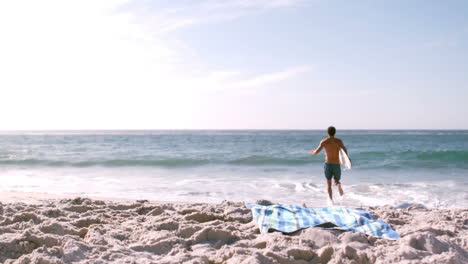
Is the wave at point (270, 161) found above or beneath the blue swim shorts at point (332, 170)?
beneath

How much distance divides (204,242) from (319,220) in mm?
1349

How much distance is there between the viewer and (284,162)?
57.5ft

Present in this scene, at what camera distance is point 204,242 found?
374cm

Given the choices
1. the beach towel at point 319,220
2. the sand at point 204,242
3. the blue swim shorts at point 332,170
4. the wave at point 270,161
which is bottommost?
the wave at point 270,161

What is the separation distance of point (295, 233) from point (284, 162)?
45.1 feet

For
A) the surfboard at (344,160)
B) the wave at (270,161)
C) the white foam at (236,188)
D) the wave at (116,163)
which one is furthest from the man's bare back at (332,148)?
the wave at (116,163)

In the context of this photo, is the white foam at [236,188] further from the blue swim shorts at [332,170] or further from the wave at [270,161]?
the wave at [270,161]

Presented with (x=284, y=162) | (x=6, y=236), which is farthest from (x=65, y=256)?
(x=284, y=162)

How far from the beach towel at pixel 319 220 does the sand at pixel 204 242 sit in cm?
14

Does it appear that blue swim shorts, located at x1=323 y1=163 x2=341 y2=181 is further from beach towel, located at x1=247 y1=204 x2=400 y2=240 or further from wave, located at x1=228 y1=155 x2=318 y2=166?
wave, located at x1=228 y1=155 x2=318 y2=166

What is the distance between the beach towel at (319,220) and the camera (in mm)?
3926

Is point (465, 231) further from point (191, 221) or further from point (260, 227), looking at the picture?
point (191, 221)

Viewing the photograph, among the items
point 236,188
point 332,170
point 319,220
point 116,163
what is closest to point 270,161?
point 116,163

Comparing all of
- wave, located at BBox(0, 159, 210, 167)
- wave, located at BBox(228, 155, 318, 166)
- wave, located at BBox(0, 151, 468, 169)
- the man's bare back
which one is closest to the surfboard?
the man's bare back
